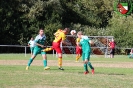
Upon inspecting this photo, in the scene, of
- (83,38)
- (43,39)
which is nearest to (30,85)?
(83,38)

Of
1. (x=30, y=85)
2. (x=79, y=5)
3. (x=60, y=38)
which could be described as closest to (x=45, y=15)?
(x=79, y=5)

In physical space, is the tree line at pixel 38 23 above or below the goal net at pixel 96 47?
above

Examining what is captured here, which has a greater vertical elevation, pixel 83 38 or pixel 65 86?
pixel 83 38

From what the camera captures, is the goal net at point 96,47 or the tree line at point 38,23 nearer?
the goal net at point 96,47

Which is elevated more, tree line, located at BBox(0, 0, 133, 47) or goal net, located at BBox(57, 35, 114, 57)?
tree line, located at BBox(0, 0, 133, 47)

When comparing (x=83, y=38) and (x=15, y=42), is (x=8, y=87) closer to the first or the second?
(x=83, y=38)

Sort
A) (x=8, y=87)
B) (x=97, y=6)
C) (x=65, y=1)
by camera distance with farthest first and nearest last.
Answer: (x=97, y=6)
(x=65, y=1)
(x=8, y=87)

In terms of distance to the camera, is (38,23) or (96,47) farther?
(38,23)

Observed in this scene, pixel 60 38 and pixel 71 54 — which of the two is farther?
pixel 71 54

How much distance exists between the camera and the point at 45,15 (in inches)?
2499

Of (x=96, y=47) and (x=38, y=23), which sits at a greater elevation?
(x=38, y=23)

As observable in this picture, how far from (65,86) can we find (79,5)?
6026cm

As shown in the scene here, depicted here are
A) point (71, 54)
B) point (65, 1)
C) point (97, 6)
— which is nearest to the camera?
point (71, 54)

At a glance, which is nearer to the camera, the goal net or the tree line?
the goal net
